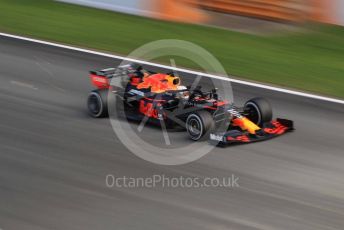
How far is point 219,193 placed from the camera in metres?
8.60

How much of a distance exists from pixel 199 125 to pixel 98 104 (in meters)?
1.72

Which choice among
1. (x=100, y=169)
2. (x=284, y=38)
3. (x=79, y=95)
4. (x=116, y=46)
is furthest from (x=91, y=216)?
(x=284, y=38)

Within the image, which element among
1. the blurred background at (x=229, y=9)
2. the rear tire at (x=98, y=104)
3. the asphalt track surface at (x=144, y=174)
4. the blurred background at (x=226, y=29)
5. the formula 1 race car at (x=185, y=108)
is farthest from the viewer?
the blurred background at (x=229, y=9)

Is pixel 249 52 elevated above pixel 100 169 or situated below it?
above

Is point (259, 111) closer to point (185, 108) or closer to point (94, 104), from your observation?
point (185, 108)

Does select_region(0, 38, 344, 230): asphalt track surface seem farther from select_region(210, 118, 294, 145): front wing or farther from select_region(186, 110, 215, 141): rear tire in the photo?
select_region(186, 110, 215, 141): rear tire

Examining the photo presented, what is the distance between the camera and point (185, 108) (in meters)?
10.3

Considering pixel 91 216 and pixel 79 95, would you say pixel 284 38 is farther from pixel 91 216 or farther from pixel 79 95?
pixel 91 216

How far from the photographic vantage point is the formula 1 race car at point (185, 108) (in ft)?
32.5

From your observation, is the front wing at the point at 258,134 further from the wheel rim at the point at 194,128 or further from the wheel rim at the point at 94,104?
the wheel rim at the point at 94,104

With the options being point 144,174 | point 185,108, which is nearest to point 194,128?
point 185,108

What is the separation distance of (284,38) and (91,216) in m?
8.96

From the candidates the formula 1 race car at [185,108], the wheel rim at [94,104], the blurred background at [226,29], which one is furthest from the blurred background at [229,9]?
the wheel rim at [94,104]

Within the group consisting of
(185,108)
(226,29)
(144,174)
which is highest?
(226,29)
